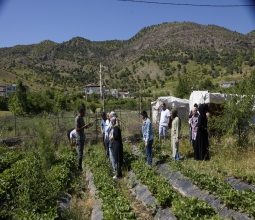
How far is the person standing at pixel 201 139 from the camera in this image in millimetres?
9109

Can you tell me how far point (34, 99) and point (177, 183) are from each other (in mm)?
43056

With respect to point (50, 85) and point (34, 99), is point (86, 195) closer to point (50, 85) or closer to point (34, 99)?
point (34, 99)

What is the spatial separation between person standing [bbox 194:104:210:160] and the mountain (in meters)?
63.1

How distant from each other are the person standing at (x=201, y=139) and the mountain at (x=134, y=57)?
63.1m

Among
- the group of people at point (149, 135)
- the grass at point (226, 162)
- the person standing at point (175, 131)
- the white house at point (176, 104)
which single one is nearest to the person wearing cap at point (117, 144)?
the group of people at point (149, 135)

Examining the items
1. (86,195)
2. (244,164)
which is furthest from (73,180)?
(244,164)

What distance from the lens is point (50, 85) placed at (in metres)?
95.6

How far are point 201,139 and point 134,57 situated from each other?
102m

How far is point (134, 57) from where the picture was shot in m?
109

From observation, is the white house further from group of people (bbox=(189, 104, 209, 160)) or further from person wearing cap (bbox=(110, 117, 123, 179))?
person wearing cap (bbox=(110, 117, 123, 179))

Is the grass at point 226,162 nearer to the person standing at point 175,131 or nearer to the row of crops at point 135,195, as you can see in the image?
the person standing at point 175,131

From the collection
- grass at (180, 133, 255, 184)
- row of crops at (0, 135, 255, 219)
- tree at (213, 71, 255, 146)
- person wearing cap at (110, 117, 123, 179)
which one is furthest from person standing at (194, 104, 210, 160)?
person wearing cap at (110, 117, 123, 179)

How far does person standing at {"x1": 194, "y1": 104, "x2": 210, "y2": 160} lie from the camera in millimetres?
9109

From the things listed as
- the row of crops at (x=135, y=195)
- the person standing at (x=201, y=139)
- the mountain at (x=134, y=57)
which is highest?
the mountain at (x=134, y=57)
